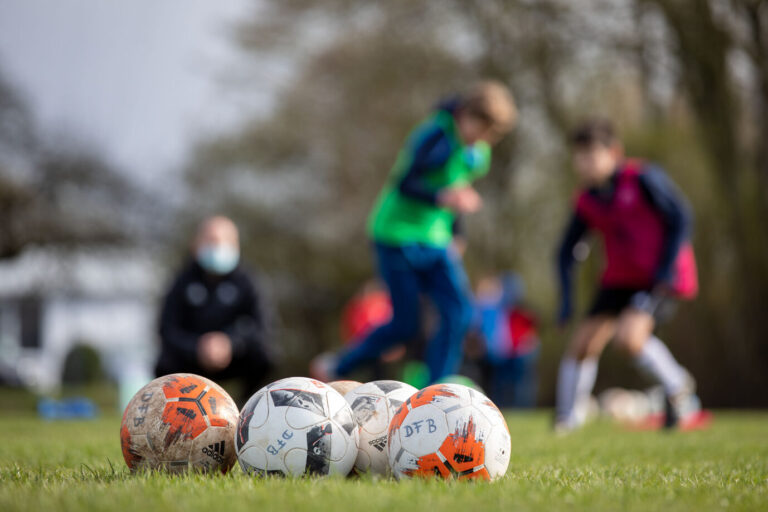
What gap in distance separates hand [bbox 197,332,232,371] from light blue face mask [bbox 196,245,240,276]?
27.2 inches

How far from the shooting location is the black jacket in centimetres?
775

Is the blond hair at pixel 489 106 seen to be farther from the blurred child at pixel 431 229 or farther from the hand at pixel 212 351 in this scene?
the hand at pixel 212 351

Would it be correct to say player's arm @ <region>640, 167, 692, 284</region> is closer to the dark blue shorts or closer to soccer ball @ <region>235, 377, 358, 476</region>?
the dark blue shorts

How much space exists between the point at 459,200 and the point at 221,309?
2928 mm

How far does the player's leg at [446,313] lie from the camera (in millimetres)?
6891

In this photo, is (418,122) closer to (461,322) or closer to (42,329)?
(461,322)

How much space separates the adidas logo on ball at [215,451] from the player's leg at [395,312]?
11.6 feet

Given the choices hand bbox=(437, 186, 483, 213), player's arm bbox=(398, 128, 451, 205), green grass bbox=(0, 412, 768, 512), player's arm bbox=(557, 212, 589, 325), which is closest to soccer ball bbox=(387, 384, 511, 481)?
green grass bbox=(0, 412, 768, 512)

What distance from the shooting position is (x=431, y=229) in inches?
270

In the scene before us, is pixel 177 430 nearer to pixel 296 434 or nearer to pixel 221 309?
pixel 296 434

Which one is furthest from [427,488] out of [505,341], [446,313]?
[505,341]

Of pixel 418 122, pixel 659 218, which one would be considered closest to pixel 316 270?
pixel 418 122

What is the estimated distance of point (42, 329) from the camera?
4075cm

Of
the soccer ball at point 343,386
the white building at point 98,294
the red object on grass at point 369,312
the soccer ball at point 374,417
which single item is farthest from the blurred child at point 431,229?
the white building at point 98,294
